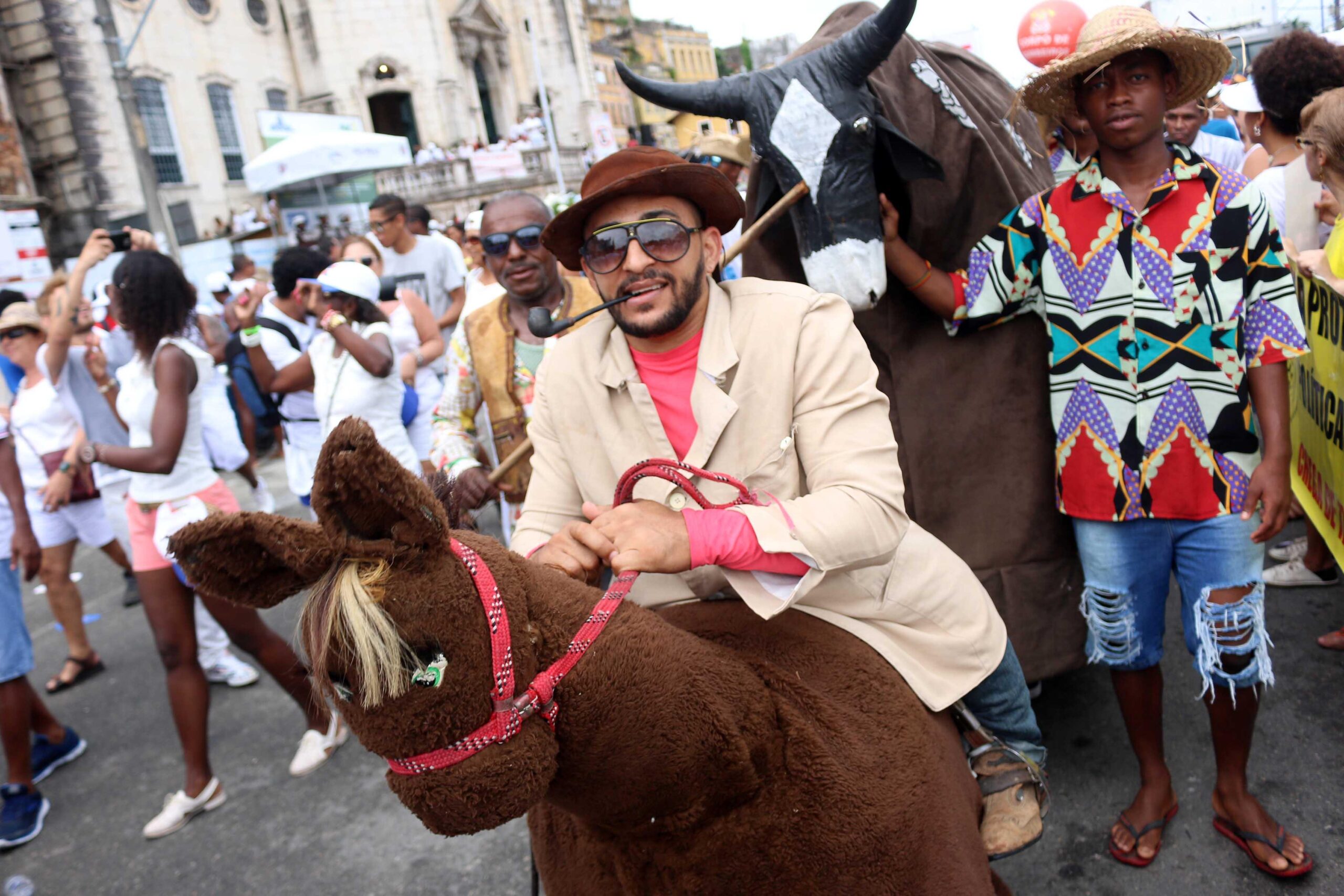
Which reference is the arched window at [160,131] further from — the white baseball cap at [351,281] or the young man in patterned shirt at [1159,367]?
the young man in patterned shirt at [1159,367]

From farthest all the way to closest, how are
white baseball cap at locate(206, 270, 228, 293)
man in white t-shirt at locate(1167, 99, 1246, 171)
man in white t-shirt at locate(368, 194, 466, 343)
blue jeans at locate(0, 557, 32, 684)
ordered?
white baseball cap at locate(206, 270, 228, 293) < man in white t-shirt at locate(368, 194, 466, 343) < man in white t-shirt at locate(1167, 99, 1246, 171) < blue jeans at locate(0, 557, 32, 684)

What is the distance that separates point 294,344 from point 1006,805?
16.3 feet

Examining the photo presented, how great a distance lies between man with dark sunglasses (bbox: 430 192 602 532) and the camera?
11.7ft

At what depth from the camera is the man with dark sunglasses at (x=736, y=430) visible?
1.80m

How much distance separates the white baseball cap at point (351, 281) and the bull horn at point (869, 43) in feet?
8.67

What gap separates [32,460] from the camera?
534 centimetres

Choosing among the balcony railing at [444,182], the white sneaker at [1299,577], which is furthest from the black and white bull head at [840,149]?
the balcony railing at [444,182]

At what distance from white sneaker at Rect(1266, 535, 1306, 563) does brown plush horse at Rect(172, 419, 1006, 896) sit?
3.70 m

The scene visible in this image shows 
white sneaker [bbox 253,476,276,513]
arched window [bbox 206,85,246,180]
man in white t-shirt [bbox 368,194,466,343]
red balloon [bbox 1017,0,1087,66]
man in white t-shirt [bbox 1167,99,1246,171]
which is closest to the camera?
red balloon [bbox 1017,0,1087,66]

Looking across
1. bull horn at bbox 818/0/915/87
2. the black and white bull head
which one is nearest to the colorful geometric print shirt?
the black and white bull head

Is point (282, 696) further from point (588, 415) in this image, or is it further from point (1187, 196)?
point (1187, 196)

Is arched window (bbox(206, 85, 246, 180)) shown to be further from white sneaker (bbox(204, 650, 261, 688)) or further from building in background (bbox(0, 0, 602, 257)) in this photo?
white sneaker (bbox(204, 650, 261, 688))

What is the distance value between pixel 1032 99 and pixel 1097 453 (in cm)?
107

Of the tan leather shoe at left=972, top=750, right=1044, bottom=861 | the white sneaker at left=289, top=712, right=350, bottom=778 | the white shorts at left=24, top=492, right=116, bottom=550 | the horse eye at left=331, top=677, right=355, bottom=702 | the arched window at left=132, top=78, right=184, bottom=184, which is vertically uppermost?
the arched window at left=132, top=78, right=184, bottom=184
